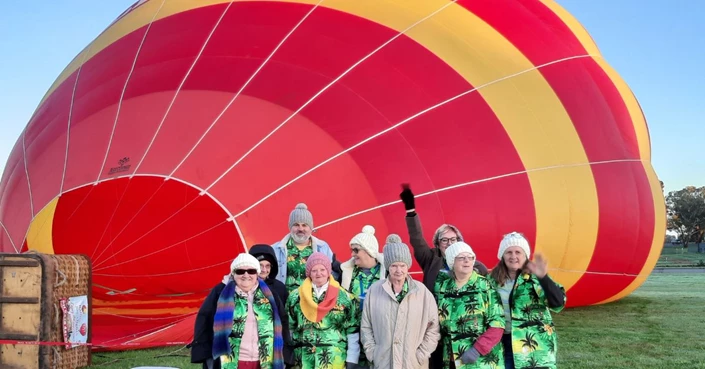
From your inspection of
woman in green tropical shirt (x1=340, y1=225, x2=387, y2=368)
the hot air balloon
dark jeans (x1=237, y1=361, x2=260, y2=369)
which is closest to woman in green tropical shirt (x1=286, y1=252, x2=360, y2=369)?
dark jeans (x1=237, y1=361, x2=260, y2=369)

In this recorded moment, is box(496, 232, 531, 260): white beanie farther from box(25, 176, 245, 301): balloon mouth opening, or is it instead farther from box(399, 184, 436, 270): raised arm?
box(25, 176, 245, 301): balloon mouth opening

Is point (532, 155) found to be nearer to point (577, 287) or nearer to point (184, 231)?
point (577, 287)

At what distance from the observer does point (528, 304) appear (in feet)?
10.8

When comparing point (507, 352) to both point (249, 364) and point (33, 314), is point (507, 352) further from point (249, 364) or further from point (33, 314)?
point (33, 314)

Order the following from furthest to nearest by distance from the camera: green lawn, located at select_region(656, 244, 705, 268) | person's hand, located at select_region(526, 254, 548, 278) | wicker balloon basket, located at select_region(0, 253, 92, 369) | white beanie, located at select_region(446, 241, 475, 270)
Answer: green lawn, located at select_region(656, 244, 705, 268), wicker balloon basket, located at select_region(0, 253, 92, 369), white beanie, located at select_region(446, 241, 475, 270), person's hand, located at select_region(526, 254, 548, 278)

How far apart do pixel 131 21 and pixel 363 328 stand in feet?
16.2

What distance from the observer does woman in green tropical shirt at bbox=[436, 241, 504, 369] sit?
323 centimetres

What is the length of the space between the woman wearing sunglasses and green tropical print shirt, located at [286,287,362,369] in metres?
0.09

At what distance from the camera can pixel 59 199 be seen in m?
5.47

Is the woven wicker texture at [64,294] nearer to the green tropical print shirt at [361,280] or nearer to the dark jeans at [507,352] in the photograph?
the green tropical print shirt at [361,280]

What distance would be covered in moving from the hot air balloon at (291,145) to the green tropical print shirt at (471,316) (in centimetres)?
194

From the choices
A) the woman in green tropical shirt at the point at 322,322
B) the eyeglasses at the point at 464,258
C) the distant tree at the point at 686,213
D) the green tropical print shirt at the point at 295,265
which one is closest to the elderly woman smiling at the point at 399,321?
the woman in green tropical shirt at the point at 322,322

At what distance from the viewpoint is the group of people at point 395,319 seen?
128 inches

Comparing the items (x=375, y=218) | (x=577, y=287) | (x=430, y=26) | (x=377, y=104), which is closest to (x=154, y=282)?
(x=375, y=218)
